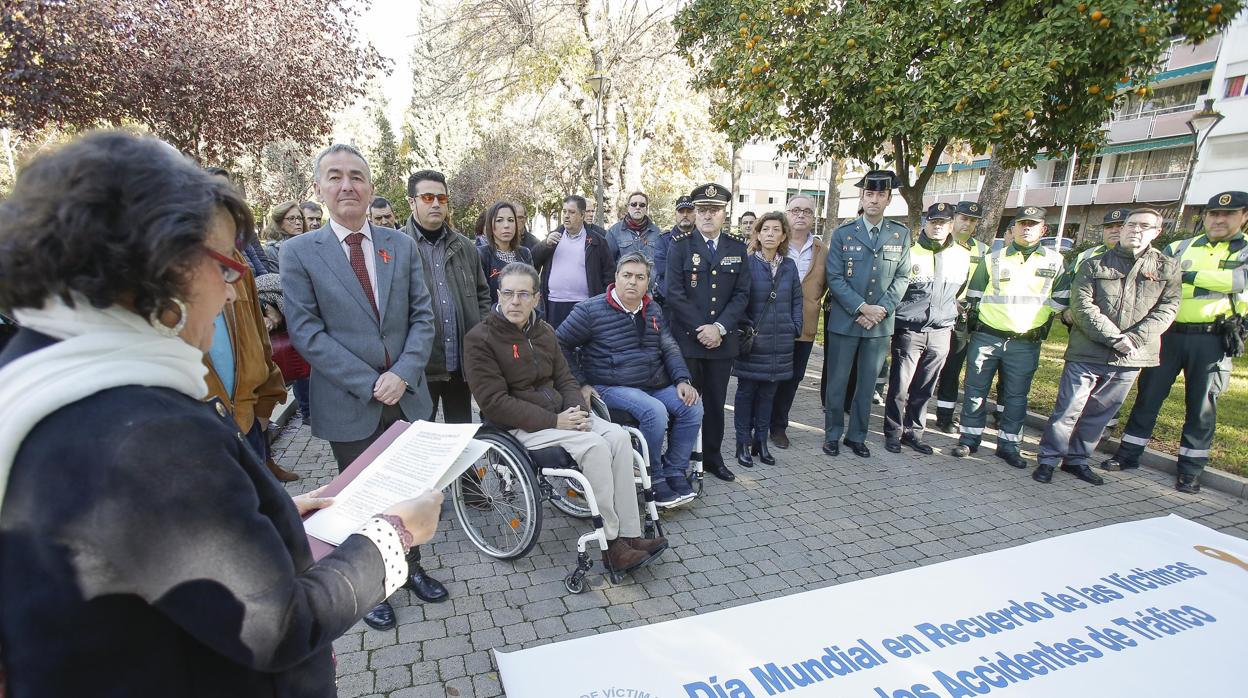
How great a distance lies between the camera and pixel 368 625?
268cm

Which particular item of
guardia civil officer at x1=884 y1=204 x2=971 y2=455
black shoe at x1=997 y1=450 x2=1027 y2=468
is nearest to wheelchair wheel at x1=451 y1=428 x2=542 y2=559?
guardia civil officer at x1=884 y1=204 x2=971 y2=455

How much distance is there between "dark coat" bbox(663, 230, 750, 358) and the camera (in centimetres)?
429

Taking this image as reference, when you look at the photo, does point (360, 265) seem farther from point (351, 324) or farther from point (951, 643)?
point (951, 643)

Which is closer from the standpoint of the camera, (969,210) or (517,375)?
(517,375)

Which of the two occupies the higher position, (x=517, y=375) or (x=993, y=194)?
(x=993, y=194)

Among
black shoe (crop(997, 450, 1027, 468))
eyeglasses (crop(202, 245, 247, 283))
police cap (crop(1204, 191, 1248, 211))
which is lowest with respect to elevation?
black shoe (crop(997, 450, 1027, 468))

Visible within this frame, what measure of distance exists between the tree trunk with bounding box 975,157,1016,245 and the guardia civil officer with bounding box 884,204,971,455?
278 centimetres

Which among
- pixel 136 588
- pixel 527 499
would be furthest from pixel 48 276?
pixel 527 499

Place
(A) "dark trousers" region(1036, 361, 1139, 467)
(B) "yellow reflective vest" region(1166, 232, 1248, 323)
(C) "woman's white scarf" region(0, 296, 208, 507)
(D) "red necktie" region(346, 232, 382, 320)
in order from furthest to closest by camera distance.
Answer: (A) "dark trousers" region(1036, 361, 1139, 467) < (B) "yellow reflective vest" region(1166, 232, 1248, 323) < (D) "red necktie" region(346, 232, 382, 320) < (C) "woman's white scarf" region(0, 296, 208, 507)

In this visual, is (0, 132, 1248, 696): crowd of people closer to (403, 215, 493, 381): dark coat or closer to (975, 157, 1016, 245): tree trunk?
(403, 215, 493, 381): dark coat

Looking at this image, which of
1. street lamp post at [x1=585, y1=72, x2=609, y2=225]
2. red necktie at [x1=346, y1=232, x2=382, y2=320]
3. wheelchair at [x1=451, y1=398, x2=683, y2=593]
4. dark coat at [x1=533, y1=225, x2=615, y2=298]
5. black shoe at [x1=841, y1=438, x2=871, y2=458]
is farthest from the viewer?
street lamp post at [x1=585, y1=72, x2=609, y2=225]

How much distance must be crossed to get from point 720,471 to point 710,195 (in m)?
2.10

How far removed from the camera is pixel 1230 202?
4219 millimetres

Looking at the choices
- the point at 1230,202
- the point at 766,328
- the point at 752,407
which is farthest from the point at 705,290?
the point at 1230,202
